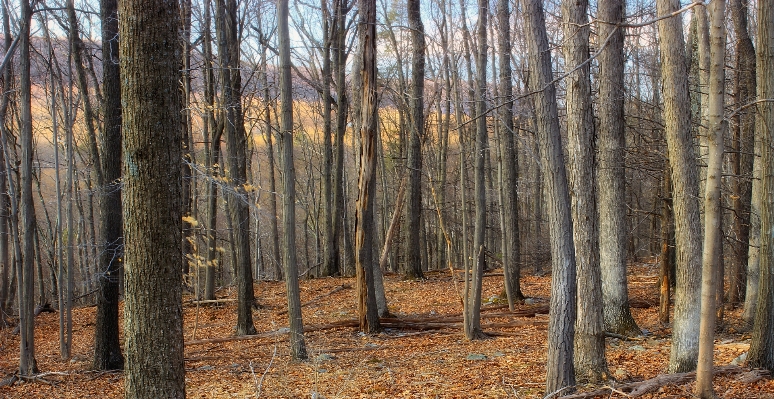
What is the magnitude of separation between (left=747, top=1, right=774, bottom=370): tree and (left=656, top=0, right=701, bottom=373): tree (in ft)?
2.11

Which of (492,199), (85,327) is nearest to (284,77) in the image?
(85,327)

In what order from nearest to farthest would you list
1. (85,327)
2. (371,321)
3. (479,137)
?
(479,137) → (371,321) → (85,327)

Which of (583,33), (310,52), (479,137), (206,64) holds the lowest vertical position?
(479,137)

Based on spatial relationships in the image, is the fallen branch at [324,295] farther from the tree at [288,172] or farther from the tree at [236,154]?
the tree at [288,172]

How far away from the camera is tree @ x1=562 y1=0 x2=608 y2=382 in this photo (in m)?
6.29

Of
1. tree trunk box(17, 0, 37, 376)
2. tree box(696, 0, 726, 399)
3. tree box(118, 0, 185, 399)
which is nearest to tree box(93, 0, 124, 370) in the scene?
tree trunk box(17, 0, 37, 376)

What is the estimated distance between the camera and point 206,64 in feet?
47.5

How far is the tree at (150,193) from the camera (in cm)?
431

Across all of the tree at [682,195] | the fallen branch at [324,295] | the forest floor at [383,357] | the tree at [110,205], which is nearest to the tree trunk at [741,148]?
the forest floor at [383,357]

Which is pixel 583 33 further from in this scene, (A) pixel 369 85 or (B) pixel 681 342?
(A) pixel 369 85

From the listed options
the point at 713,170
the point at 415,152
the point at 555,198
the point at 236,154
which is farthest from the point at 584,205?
the point at 415,152

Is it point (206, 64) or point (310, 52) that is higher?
point (310, 52)

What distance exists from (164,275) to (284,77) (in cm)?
508

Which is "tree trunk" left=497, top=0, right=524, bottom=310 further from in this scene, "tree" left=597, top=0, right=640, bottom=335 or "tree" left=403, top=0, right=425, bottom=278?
"tree" left=597, top=0, right=640, bottom=335
